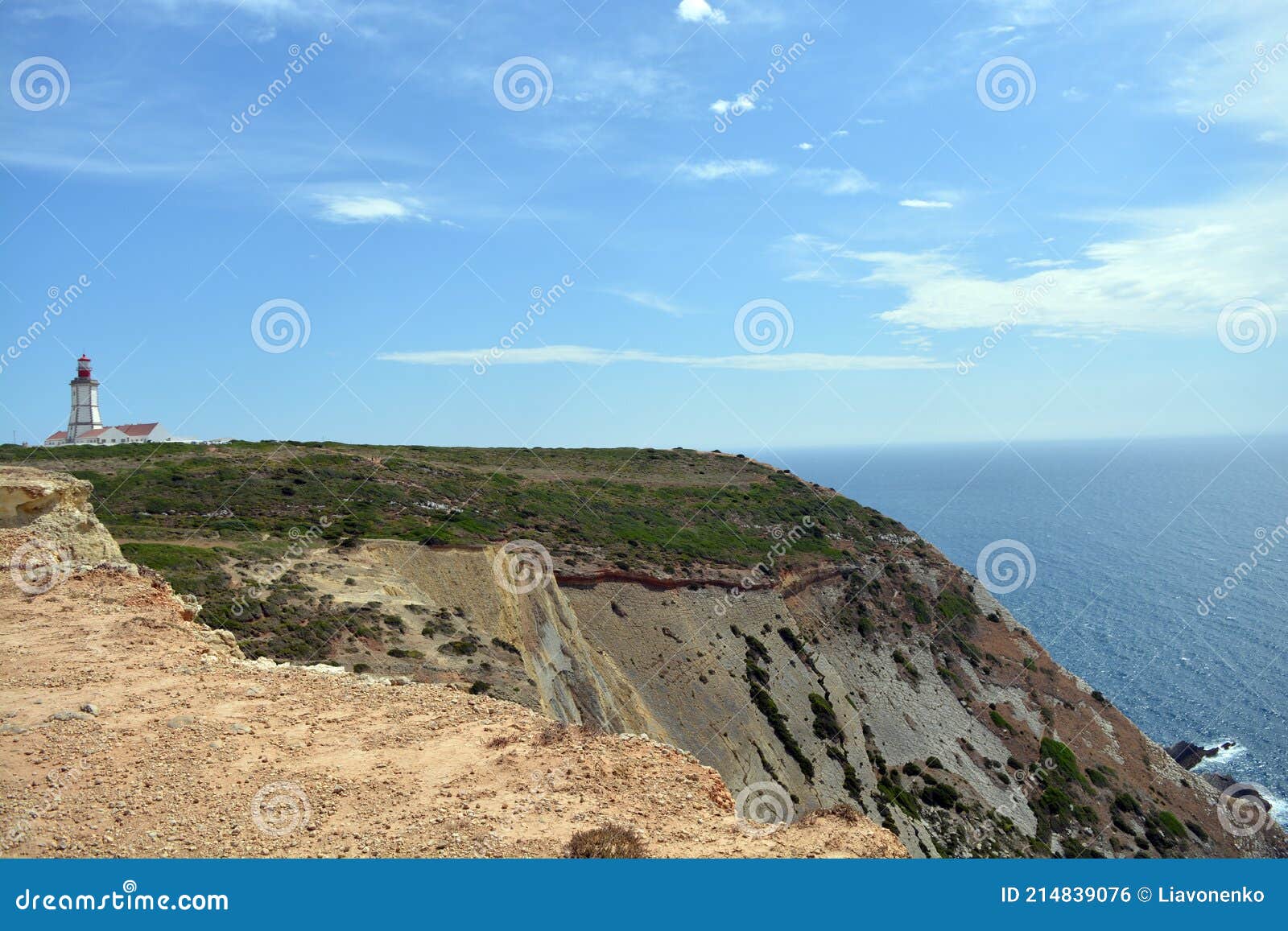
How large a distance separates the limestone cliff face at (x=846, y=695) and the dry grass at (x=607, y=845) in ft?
47.3

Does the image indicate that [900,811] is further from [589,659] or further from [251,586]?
[251,586]

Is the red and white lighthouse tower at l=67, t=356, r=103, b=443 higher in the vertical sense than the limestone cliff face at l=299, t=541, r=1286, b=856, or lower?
higher

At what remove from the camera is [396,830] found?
8.70m

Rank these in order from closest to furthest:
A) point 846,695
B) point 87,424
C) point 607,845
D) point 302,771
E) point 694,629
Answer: point 607,845 → point 302,771 → point 694,629 → point 846,695 → point 87,424

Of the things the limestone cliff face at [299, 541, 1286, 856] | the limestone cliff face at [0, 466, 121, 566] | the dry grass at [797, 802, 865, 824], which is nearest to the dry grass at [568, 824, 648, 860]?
the dry grass at [797, 802, 865, 824]

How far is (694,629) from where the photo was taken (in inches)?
1580

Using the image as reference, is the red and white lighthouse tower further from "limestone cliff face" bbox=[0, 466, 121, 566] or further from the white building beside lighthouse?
"limestone cliff face" bbox=[0, 466, 121, 566]

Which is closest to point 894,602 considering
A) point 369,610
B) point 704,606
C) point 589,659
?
point 704,606

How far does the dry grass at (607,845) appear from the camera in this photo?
8.11 meters

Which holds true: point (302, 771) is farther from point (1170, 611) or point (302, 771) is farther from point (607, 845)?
point (1170, 611)

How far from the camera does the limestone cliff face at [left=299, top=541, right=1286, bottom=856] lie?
105 ft

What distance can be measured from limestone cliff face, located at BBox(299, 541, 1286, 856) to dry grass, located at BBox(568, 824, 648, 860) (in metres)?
14.4

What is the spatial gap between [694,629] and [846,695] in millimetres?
10075

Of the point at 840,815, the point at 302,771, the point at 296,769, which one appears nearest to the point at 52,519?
the point at 296,769
